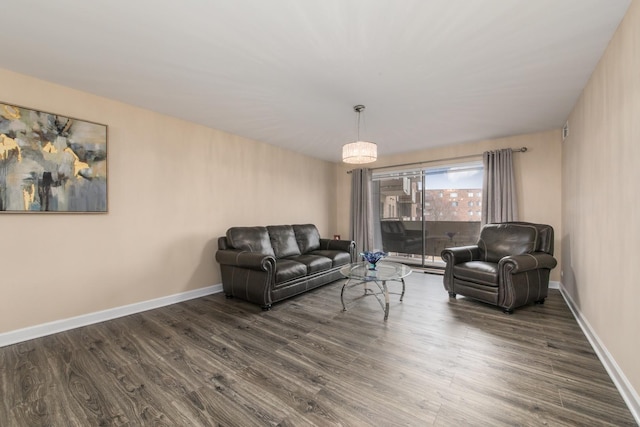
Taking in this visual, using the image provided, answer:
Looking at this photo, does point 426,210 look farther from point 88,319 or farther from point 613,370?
point 88,319

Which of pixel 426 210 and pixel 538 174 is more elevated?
pixel 538 174

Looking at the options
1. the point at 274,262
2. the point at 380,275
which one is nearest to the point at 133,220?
the point at 274,262

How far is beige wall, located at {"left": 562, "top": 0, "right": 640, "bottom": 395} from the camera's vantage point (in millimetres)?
1606

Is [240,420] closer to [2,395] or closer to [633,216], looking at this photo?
[2,395]

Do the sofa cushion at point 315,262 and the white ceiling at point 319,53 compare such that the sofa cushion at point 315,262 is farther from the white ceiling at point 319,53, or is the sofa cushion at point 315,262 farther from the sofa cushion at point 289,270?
the white ceiling at point 319,53

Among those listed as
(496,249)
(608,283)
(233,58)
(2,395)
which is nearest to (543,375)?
(608,283)

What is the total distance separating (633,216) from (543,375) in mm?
1238

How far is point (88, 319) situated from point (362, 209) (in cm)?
482

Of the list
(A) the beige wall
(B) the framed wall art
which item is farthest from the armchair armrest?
(B) the framed wall art

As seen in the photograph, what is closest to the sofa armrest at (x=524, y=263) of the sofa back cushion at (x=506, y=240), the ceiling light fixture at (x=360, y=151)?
the sofa back cushion at (x=506, y=240)

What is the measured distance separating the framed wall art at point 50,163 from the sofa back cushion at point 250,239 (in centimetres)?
148

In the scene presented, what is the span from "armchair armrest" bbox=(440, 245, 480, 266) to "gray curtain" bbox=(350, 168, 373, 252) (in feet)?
7.40

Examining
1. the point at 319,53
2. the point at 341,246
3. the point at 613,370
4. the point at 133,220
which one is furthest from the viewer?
the point at 341,246

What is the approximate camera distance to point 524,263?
296 centimetres
